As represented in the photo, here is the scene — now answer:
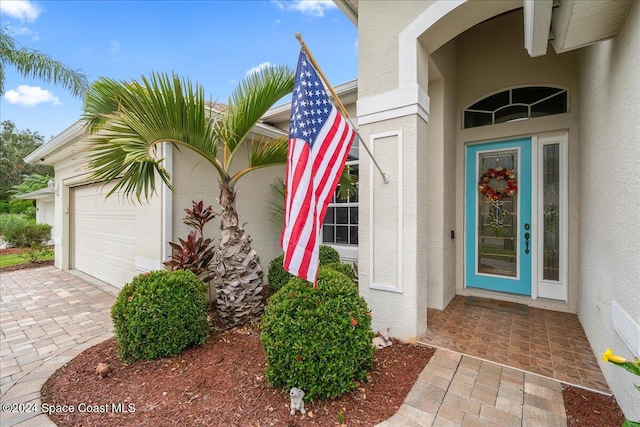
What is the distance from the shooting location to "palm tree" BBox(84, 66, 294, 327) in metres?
3.04

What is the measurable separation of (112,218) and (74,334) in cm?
308

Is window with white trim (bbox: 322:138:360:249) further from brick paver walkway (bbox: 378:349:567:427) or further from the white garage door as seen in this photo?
the white garage door

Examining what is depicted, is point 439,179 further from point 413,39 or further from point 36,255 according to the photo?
point 36,255

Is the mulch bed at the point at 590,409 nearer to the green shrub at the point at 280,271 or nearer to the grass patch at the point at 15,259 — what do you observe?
the green shrub at the point at 280,271

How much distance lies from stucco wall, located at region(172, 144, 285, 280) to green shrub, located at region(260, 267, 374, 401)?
2.44m

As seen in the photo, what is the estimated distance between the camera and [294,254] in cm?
217

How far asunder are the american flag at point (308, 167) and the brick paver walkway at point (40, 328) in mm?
2527

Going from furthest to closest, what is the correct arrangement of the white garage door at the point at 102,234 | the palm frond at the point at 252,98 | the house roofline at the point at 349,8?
the white garage door at the point at 102,234, the house roofline at the point at 349,8, the palm frond at the point at 252,98

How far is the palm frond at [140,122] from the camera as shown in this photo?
2.99m

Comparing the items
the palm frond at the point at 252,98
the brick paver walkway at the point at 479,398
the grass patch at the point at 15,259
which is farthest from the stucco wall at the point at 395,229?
the grass patch at the point at 15,259

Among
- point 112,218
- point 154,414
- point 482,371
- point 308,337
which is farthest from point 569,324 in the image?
point 112,218

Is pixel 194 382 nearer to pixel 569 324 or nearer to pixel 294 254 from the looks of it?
pixel 294 254

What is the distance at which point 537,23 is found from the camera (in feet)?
6.51

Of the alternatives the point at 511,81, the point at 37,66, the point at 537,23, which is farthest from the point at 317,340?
the point at 37,66
